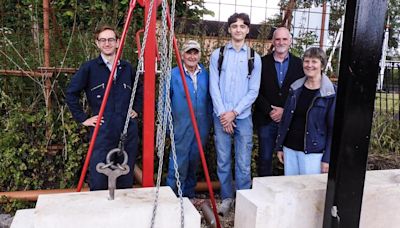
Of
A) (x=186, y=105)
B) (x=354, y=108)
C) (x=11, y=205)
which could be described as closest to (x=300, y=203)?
(x=354, y=108)

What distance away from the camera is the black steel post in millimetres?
1819

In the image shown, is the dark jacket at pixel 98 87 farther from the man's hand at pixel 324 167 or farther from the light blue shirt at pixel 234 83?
the man's hand at pixel 324 167

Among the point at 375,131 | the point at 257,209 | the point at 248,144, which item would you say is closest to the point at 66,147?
the point at 248,144

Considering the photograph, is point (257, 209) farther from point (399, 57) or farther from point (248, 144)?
point (399, 57)

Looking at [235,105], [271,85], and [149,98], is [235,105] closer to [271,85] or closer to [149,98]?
[271,85]

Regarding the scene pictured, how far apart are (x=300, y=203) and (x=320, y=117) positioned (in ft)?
3.32

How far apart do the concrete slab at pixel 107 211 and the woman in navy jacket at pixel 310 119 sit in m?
1.35

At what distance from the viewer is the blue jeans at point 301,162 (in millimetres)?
2924

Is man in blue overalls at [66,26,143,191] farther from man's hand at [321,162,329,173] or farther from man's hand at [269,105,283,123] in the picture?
man's hand at [321,162,329,173]

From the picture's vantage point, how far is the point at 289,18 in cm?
473

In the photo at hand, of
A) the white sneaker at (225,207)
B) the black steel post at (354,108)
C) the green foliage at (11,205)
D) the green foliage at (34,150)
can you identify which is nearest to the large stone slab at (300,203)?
the black steel post at (354,108)

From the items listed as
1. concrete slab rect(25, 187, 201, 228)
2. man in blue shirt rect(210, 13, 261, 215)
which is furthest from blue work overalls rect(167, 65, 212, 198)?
concrete slab rect(25, 187, 201, 228)

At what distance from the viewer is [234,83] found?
3.28 meters

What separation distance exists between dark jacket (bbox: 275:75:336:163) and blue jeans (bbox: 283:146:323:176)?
44mm
